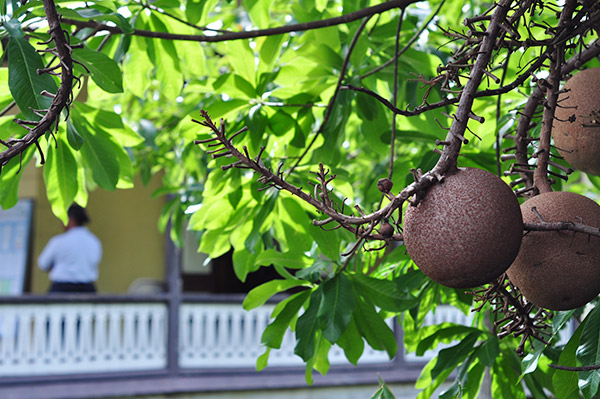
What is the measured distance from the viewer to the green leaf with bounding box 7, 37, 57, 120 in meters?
1.13

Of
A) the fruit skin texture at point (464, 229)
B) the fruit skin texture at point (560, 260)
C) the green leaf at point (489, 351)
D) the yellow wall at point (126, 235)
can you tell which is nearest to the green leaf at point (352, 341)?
the green leaf at point (489, 351)

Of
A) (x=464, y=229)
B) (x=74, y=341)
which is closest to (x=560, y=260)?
(x=464, y=229)

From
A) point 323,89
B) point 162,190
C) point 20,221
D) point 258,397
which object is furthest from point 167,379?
point 323,89

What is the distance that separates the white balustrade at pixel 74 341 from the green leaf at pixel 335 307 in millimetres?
5723

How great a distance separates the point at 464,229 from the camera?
765mm

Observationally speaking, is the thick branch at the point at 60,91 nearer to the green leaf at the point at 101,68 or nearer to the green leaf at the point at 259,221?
the green leaf at the point at 101,68

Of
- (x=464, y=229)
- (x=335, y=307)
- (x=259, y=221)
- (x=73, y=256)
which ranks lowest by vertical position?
(x=335, y=307)

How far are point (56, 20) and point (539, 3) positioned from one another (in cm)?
69

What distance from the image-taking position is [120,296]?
7.09 meters

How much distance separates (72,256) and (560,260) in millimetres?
6153

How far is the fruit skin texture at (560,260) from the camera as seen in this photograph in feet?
2.90

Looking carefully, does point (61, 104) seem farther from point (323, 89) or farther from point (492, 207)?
point (323, 89)

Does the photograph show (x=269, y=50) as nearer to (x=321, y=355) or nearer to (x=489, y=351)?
(x=321, y=355)

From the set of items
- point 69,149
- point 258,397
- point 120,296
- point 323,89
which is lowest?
point 258,397
